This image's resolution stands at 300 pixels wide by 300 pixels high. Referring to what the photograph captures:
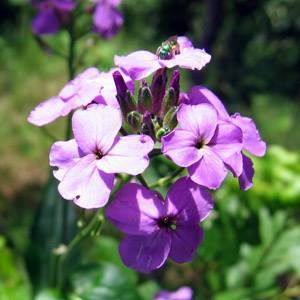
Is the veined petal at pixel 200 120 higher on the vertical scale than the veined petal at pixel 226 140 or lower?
higher

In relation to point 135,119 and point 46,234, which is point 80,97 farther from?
point 46,234

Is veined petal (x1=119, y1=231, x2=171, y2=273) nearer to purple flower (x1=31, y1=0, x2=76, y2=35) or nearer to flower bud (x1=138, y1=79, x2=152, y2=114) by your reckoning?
flower bud (x1=138, y1=79, x2=152, y2=114)

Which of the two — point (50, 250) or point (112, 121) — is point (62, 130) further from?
point (112, 121)

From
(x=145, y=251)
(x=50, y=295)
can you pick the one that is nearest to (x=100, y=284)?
(x=50, y=295)

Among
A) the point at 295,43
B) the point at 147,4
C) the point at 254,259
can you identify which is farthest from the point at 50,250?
the point at 147,4

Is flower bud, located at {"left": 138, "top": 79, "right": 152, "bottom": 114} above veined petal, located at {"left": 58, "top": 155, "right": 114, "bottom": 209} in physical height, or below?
above

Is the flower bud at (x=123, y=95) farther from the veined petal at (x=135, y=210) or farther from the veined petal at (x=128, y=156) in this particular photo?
the veined petal at (x=135, y=210)

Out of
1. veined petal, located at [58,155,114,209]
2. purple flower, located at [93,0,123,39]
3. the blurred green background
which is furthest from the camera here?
purple flower, located at [93,0,123,39]

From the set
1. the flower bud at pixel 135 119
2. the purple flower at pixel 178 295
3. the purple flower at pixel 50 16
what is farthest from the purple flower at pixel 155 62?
the purple flower at pixel 178 295

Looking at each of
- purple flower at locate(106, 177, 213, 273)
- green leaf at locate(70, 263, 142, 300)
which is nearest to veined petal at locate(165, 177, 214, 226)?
purple flower at locate(106, 177, 213, 273)
